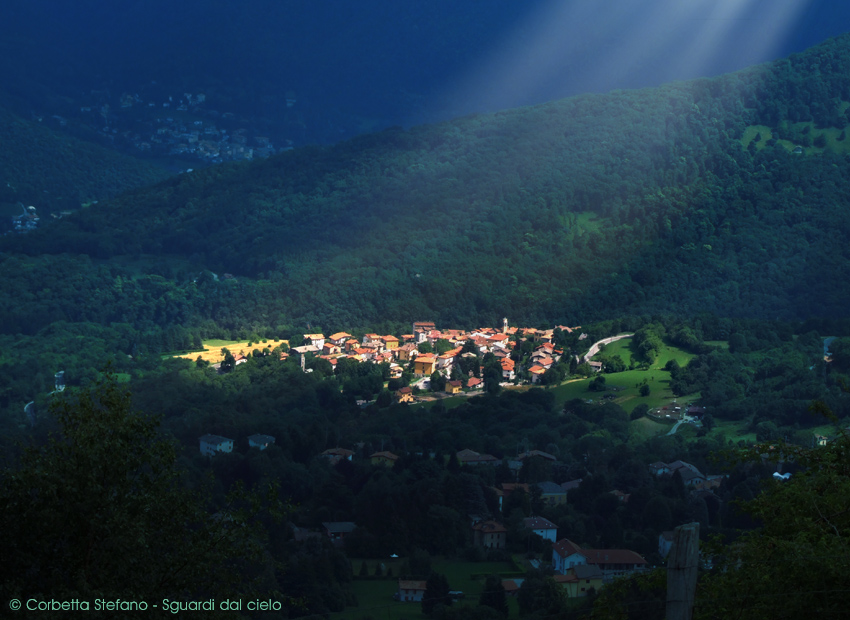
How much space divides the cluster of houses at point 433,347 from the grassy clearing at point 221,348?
6.66ft

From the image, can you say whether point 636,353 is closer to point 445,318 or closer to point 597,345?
point 597,345

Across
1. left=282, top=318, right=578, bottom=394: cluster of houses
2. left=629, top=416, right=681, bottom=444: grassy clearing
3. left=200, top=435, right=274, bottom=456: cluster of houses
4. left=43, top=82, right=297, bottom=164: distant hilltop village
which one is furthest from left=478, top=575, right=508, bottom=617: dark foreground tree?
left=43, top=82, right=297, bottom=164: distant hilltop village

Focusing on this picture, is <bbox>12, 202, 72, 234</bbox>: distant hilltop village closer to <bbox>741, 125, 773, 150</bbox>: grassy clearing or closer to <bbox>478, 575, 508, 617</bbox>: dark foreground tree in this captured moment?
<bbox>741, 125, 773, 150</bbox>: grassy clearing

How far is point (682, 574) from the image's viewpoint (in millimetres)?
6586

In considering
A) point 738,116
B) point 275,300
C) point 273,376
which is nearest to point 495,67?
point 738,116

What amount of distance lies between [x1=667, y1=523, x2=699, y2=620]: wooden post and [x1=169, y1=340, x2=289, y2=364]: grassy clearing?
39.4 metres

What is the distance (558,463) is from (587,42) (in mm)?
115112

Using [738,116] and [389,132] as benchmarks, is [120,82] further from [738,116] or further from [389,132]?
[738,116]

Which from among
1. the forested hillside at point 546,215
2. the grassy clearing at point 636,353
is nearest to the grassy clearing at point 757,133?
the forested hillside at point 546,215

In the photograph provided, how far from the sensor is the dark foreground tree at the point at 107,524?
305 inches

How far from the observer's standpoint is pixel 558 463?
94.4ft

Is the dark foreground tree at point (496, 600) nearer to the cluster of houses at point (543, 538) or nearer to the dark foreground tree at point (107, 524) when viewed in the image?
the cluster of houses at point (543, 538)

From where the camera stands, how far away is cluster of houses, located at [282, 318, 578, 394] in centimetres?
4103

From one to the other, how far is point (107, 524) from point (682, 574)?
14.1 feet
